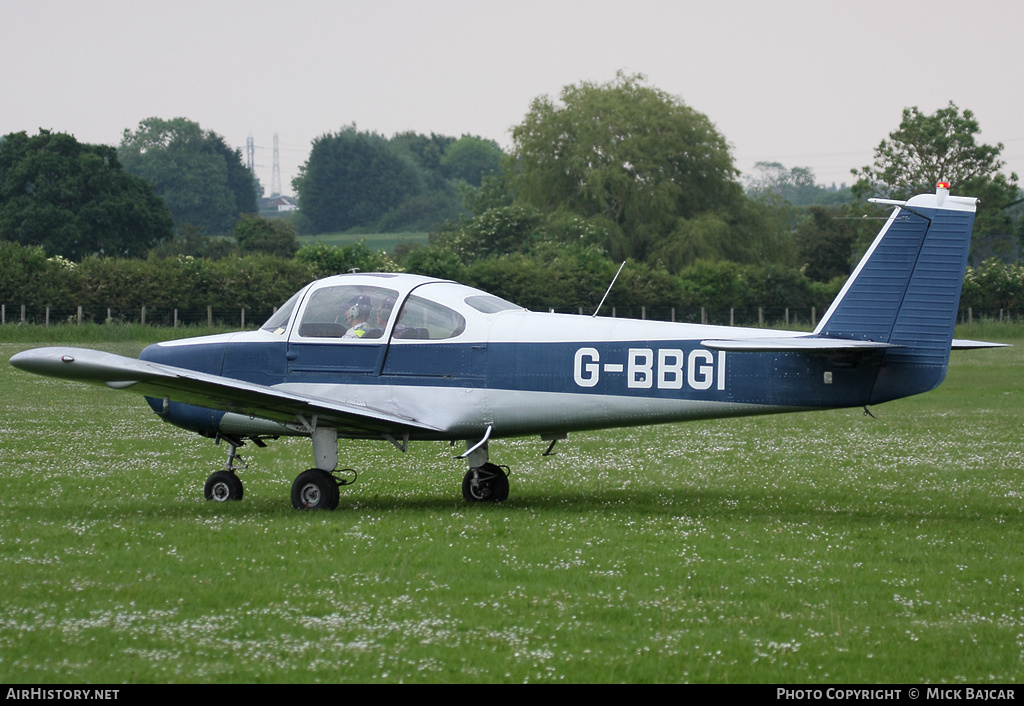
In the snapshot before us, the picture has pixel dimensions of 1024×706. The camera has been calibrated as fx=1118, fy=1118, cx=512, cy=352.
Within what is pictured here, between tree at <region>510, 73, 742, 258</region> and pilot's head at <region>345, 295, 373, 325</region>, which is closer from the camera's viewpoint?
pilot's head at <region>345, 295, 373, 325</region>

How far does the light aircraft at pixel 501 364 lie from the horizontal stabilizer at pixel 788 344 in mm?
23

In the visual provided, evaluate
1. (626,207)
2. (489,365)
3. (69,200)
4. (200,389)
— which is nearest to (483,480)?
(489,365)

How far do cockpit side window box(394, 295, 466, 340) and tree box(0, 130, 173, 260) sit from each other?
69.6 metres

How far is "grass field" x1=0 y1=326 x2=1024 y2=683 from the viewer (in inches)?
227

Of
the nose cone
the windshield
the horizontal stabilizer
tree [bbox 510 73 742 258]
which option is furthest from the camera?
tree [bbox 510 73 742 258]

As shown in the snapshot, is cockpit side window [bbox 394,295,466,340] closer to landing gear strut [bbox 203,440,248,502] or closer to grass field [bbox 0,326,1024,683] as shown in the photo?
grass field [bbox 0,326,1024,683]

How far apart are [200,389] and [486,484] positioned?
321cm

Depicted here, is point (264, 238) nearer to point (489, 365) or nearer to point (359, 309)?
point (359, 309)

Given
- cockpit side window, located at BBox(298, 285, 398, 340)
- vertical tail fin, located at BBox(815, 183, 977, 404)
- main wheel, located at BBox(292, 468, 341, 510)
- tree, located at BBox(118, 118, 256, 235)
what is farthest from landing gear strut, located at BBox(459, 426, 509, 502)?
tree, located at BBox(118, 118, 256, 235)

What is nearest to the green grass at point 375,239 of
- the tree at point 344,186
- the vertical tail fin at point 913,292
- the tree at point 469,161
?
the tree at point 344,186

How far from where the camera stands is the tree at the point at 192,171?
135 meters

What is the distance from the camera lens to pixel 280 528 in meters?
9.63

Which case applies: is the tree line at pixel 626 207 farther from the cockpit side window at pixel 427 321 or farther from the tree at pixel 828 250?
the cockpit side window at pixel 427 321
